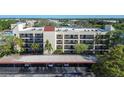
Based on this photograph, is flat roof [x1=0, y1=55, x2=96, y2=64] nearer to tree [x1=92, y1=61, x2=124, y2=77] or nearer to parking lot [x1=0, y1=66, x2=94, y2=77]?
parking lot [x1=0, y1=66, x2=94, y2=77]

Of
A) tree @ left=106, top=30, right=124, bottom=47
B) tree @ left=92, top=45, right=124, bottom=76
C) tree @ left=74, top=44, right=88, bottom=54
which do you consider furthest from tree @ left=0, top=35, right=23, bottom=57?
tree @ left=106, top=30, right=124, bottom=47

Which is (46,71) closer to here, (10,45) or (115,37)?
(10,45)

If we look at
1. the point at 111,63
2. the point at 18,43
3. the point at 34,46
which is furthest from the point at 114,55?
the point at 18,43

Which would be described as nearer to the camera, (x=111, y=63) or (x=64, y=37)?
(x=111, y=63)

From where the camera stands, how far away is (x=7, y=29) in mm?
3922

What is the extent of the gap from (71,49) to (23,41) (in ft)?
2.32

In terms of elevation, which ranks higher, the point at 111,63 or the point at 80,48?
the point at 80,48

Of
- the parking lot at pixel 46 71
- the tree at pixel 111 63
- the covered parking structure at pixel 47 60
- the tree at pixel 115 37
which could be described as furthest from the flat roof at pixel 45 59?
the tree at pixel 115 37

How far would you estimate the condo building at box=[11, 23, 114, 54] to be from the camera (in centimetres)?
389

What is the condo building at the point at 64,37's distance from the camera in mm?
3889

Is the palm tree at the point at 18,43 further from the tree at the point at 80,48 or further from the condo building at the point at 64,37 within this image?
the tree at the point at 80,48

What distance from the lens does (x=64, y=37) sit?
3.94m
